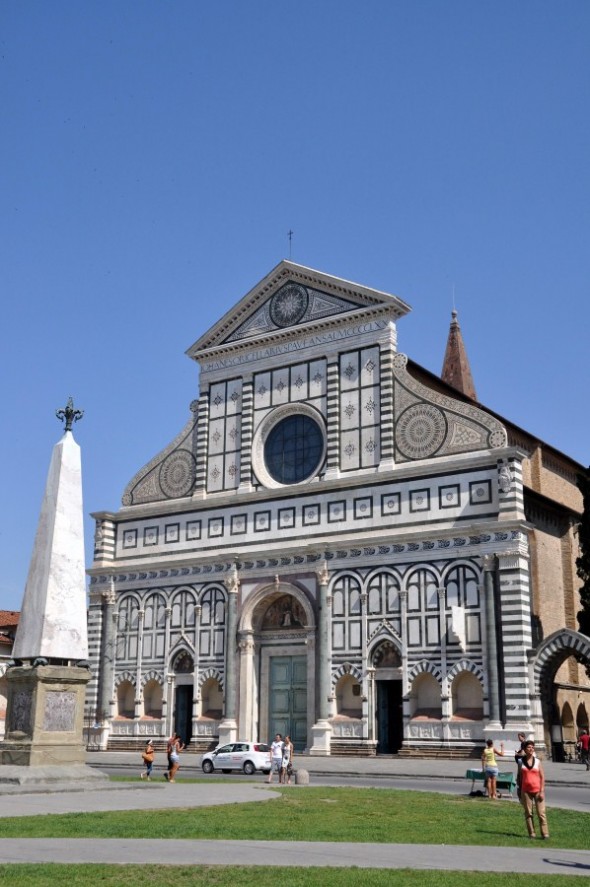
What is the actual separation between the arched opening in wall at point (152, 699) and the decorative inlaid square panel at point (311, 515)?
950cm

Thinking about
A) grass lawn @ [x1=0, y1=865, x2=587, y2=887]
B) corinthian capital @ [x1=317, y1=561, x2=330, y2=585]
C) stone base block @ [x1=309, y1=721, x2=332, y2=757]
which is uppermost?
corinthian capital @ [x1=317, y1=561, x2=330, y2=585]

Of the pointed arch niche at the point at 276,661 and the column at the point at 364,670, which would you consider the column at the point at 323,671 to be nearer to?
the pointed arch niche at the point at 276,661

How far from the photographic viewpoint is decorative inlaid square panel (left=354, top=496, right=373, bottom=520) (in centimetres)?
3769

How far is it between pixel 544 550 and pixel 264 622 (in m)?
11.4

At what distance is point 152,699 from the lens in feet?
138

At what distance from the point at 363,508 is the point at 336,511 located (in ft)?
3.81

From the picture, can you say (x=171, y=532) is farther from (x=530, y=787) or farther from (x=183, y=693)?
(x=530, y=787)

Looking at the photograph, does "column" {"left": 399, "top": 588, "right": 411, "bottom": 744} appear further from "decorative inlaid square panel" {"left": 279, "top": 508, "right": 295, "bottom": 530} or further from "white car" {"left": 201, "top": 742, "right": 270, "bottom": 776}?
"decorative inlaid square panel" {"left": 279, "top": 508, "right": 295, "bottom": 530}

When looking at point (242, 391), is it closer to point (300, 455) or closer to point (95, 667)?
point (300, 455)

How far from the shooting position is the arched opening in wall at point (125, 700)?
4237cm

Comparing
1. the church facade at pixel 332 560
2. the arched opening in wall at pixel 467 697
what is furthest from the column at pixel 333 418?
the arched opening in wall at pixel 467 697

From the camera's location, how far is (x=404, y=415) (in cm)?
3809

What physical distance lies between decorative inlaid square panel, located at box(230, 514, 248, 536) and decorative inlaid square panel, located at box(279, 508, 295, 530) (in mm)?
1743

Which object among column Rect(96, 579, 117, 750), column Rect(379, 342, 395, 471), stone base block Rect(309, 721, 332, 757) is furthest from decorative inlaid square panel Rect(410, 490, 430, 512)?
column Rect(96, 579, 117, 750)
